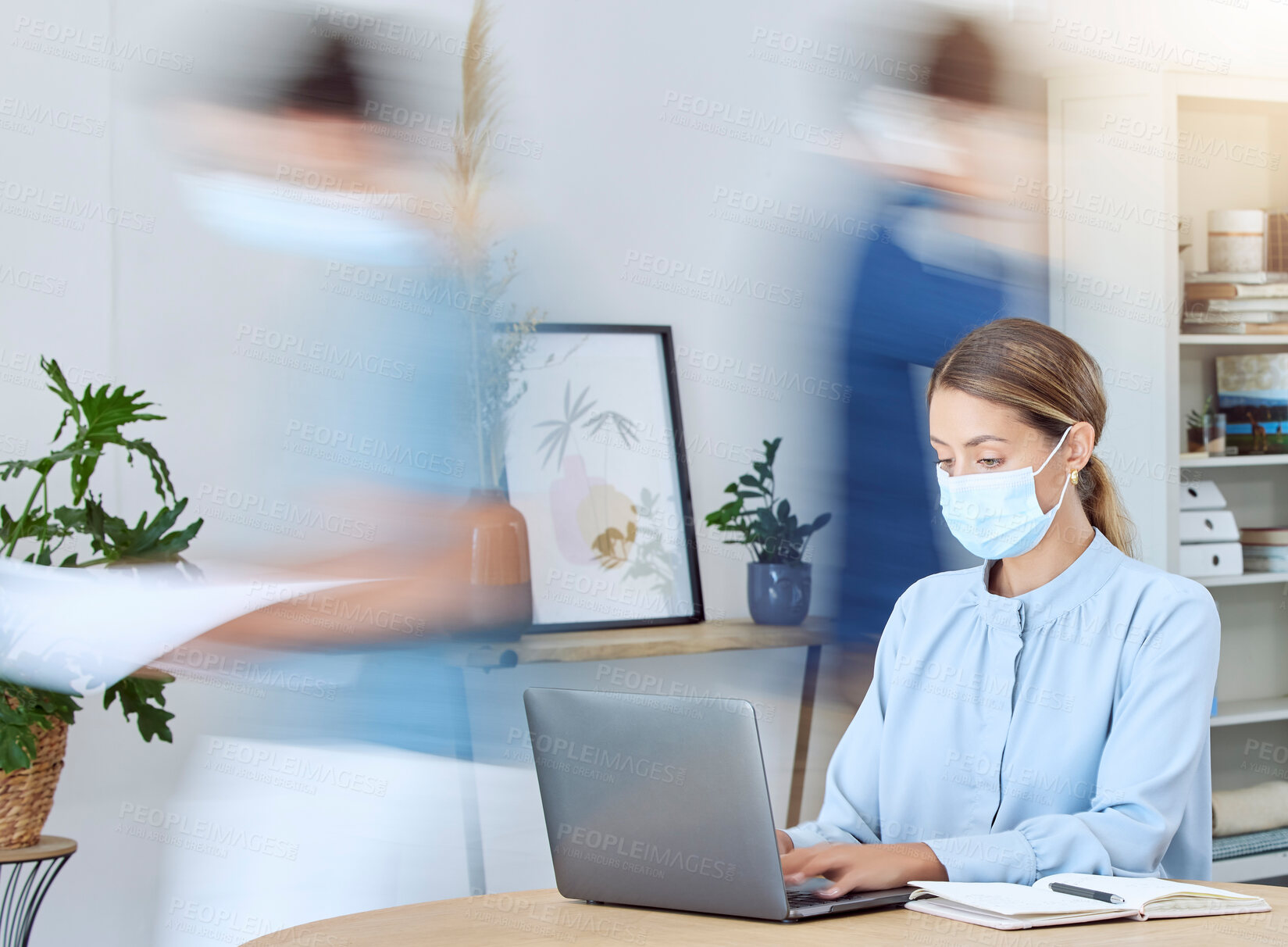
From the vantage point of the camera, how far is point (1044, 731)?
151cm

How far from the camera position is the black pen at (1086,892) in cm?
116

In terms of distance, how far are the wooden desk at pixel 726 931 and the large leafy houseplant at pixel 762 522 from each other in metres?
1.69

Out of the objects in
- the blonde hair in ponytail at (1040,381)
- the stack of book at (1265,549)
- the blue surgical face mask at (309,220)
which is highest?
the blue surgical face mask at (309,220)

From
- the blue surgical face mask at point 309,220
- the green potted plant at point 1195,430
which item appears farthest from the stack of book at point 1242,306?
the blue surgical face mask at point 309,220

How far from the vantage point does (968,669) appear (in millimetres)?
1598

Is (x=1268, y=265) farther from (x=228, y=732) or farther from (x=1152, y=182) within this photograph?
(x=228, y=732)

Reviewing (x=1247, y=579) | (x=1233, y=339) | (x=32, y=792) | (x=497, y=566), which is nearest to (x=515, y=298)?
(x=497, y=566)

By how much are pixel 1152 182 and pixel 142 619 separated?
8.82ft

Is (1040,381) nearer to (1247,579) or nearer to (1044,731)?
(1044,731)

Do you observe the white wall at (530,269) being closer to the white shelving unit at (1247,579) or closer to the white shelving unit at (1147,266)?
the white shelving unit at (1147,266)

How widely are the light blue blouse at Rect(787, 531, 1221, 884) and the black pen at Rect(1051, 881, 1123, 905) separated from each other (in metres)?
0.09

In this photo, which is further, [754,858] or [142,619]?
[142,619]

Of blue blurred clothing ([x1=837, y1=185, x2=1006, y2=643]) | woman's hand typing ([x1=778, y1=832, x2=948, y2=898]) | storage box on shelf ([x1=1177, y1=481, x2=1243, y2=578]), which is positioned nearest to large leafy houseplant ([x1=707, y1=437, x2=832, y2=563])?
blue blurred clothing ([x1=837, y1=185, x2=1006, y2=643])

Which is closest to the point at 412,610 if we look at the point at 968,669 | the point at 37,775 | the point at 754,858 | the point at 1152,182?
the point at 37,775
